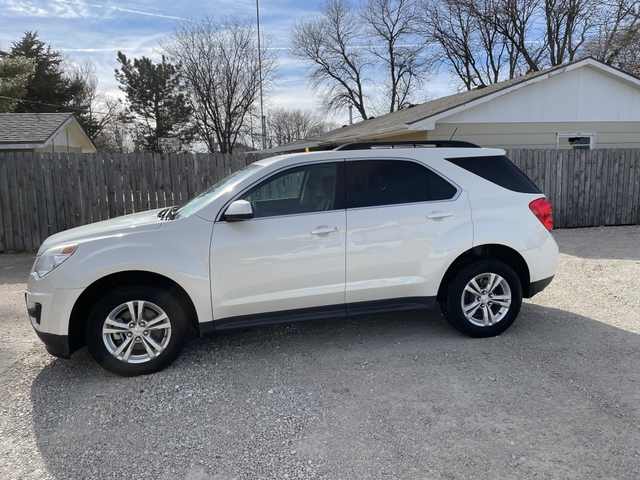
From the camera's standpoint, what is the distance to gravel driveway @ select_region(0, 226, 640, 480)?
264 cm

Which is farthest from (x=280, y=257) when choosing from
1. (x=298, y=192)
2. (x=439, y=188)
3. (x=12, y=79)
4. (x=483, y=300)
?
(x=12, y=79)

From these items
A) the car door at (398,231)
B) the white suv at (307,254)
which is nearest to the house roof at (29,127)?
the white suv at (307,254)

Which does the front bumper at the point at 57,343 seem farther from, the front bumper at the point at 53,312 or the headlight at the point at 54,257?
the headlight at the point at 54,257

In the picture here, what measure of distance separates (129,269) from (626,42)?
77.1 feet

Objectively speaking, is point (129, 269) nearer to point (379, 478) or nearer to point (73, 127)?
point (379, 478)

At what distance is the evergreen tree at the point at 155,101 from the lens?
31.3 m

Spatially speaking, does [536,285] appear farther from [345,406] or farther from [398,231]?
[345,406]

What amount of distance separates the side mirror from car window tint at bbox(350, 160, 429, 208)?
0.96 metres

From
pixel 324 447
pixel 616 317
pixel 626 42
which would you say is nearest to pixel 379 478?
pixel 324 447

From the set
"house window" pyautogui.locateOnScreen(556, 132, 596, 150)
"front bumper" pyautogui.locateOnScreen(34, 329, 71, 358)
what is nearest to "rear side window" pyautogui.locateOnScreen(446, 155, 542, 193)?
"front bumper" pyautogui.locateOnScreen(34, 329, 71, 358)

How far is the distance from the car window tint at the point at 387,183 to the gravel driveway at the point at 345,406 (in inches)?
54.2

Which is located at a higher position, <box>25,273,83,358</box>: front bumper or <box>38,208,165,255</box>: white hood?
<box>38,208,165,255</box>: white hood

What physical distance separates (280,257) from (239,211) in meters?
0.52

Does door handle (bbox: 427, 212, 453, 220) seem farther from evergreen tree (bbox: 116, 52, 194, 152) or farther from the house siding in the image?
evergreen tree (bbox: 116, 52, 194, 152)
